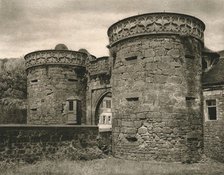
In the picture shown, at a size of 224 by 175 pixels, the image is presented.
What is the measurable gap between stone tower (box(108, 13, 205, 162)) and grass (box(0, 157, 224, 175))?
816mm

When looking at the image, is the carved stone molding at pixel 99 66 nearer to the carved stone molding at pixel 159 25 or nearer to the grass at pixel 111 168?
the carved stone molding at pixel 159 25

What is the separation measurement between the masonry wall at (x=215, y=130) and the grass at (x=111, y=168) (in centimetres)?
196

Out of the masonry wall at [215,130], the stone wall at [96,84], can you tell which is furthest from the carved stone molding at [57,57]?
the masonry wall at [215,130]

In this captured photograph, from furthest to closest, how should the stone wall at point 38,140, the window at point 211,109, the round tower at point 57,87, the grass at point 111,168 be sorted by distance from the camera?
1. the round tower at point 57,87
2. the window at point 211,109
3. the stone wall at point 38,140
4. the grass at point 111,168

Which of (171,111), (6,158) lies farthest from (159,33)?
(6,158)

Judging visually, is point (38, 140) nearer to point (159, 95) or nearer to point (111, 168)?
point (111, 168)

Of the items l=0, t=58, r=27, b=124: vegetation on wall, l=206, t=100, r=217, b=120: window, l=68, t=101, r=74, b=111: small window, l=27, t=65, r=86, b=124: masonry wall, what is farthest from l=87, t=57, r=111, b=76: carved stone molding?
l=0, t=58, r=27, b=124: vegetation on wall

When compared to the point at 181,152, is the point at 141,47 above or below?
above

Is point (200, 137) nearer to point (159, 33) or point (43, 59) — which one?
point (159, 33)

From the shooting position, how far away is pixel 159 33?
13.2 m

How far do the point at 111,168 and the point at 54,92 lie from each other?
29.7 ft

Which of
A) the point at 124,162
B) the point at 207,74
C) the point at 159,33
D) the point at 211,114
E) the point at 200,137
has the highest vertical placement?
the point at 159,33

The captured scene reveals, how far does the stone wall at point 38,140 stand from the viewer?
1114 cm

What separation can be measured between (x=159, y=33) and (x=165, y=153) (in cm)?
496
